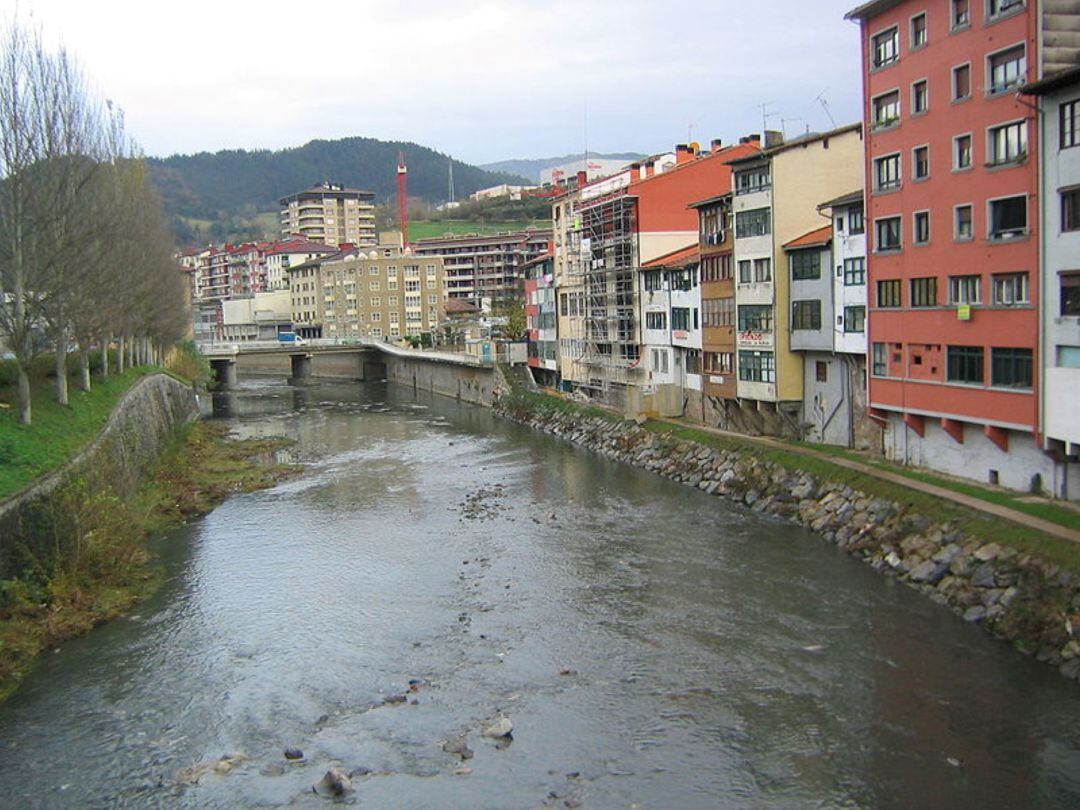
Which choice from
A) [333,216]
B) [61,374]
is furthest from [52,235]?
[333,216]

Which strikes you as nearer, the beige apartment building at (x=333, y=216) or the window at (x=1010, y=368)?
the window at (x=1010, y=368)

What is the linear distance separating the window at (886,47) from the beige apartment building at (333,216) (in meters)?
138

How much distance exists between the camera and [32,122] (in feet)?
87.8

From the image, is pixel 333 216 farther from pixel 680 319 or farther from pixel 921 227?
pixel 921 227

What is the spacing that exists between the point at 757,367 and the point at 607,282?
631 inches

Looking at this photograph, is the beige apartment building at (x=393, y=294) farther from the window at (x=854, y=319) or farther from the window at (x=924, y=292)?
the window at (x=924, y=292)

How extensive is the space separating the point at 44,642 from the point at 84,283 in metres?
14.3

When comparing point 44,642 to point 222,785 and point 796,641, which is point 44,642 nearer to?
point 222,785

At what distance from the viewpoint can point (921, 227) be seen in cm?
2472

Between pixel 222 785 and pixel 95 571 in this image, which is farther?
pixel 95 571

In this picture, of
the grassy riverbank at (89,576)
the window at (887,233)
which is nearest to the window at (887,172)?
the window at (887,233)

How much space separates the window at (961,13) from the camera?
22.5m

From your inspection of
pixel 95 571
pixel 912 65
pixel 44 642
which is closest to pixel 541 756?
pixel 44 642

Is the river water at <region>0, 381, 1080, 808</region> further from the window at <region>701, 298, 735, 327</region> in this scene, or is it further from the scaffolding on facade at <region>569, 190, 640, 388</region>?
the scaffolding on facade at <region>569, 190, 640, 388</region>
